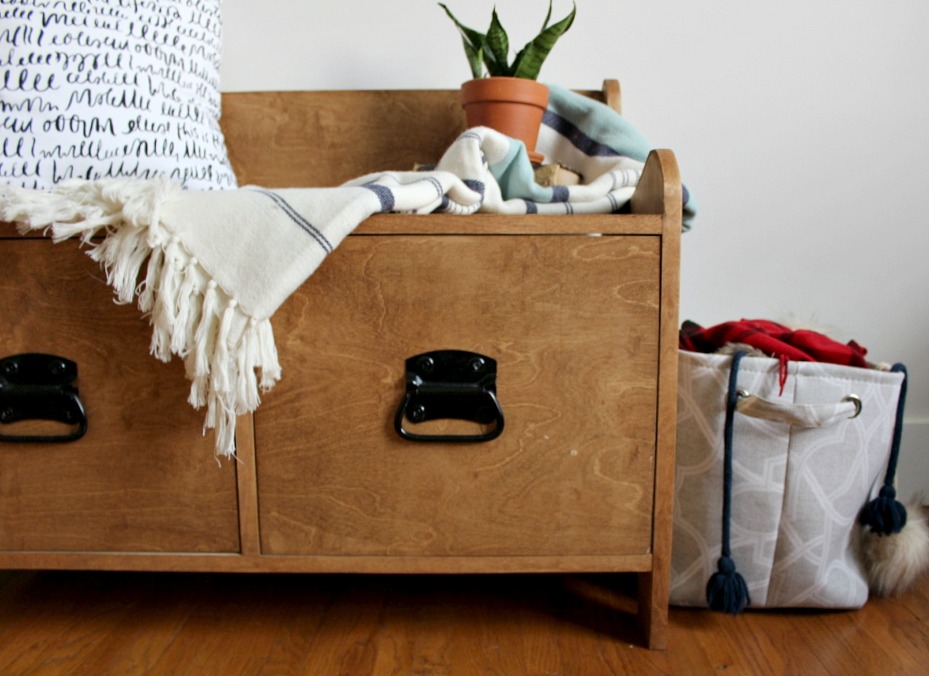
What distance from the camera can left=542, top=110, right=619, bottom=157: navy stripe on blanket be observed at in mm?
1064

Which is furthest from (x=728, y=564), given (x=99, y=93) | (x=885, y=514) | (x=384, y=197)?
(x=99, y=93)

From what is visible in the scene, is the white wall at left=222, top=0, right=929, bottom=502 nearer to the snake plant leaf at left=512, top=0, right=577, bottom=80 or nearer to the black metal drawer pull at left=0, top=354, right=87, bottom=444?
the snake plant leaf at left=512, top=0, right=577, bottom=80

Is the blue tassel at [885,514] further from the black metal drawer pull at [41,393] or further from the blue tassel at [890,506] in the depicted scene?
the black metal drawer pull at [41,393]

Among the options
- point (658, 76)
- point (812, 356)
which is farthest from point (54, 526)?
A: point (658, 76)

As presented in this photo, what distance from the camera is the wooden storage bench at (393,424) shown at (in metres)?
0.77

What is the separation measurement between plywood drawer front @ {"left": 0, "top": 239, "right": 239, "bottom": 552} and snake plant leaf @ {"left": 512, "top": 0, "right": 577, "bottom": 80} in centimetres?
62

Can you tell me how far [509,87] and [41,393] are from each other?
2.27 ft

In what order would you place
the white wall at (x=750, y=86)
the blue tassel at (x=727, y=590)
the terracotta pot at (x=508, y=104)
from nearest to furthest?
the blue tassel at (x=727, y=590)
the terracotta pot at (x=508, y=104)
the white wall at (x=750, y=86)

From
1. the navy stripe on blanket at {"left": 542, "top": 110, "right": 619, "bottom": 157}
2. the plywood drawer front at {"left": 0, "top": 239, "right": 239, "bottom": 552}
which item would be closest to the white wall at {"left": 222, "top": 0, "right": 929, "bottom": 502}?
the navy stripe on blanket at {"left": 542, "top": 110, "right": 619, "bottom": 157}

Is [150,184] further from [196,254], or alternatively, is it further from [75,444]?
[75,444]

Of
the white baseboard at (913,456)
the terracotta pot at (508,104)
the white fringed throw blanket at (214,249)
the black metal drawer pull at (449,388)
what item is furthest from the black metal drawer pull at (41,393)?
the white baseboard at (913,456)

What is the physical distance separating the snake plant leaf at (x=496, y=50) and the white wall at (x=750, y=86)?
0.20 metres

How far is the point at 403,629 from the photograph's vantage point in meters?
0.88

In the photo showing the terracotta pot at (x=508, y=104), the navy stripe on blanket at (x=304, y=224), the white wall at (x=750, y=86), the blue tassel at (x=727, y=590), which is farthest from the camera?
the white wall at (x=750, y=86)
